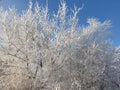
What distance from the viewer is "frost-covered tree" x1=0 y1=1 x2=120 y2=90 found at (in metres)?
13.2

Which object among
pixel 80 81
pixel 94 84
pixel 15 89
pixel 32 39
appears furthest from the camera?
pixel 94 84

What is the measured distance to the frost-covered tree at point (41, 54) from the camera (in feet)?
43.4

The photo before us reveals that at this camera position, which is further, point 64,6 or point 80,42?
point 80,42

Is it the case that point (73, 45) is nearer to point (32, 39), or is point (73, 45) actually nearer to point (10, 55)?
point (32, 39)

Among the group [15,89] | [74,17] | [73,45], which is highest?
[74,17]

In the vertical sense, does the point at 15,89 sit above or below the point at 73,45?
below

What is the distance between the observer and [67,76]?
46.3ft

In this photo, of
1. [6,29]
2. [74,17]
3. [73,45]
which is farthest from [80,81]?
[6,29]

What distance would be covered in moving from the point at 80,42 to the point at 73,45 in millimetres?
1314

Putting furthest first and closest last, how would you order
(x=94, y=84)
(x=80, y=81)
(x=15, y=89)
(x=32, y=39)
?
(x=94, y=84) < (x=80, y=81) < (x=32, y=39) < (x=15, y=89)

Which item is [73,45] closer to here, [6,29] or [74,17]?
[74,17]

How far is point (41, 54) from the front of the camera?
44.1 feet

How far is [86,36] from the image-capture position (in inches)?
638

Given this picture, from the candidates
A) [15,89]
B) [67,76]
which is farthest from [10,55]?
[67,76]
